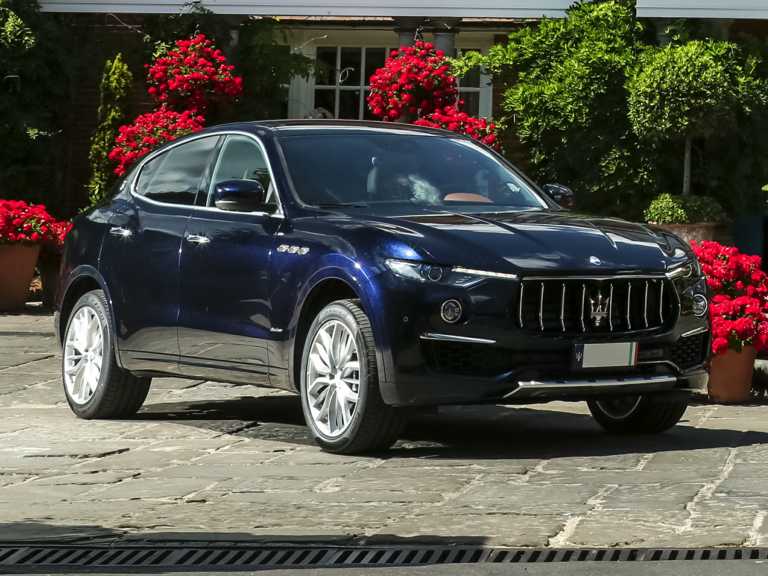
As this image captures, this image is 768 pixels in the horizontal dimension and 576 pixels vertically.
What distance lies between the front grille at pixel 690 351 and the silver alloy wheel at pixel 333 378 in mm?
1541

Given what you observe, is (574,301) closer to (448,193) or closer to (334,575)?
(448,193)

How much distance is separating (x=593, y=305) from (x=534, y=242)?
399 mm

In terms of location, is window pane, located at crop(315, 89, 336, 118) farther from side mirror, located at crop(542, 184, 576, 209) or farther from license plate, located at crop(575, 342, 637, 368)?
license plate, located at crop(575, 342, 637, 368)

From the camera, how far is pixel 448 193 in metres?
9.38

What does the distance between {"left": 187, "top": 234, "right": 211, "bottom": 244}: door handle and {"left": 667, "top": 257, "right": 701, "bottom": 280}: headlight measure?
8.02 feet

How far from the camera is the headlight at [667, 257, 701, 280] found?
866cm

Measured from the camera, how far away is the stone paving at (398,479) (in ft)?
21.7

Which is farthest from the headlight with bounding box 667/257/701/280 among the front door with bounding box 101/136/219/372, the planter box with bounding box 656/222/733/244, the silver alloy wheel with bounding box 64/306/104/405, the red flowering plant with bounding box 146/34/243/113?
the red flowering plant with bounding box 146/34/243/113

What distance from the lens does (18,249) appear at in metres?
17.8

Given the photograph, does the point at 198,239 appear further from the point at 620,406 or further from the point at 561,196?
the point at 620,406

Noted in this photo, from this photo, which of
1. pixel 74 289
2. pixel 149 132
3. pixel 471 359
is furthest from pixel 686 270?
pixel 149 132

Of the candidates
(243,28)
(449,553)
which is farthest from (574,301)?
(243,28)

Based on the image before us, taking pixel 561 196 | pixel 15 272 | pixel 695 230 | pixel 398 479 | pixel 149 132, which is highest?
pixel 561 196

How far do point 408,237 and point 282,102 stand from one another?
539 inches
